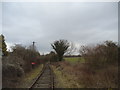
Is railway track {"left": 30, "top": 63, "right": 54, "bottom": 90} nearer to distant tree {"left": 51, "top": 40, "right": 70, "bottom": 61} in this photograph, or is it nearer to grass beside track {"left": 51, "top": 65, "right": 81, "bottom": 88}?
grass beside track {"left": 51, "top": 65, "right": 81, "bottom": 88}

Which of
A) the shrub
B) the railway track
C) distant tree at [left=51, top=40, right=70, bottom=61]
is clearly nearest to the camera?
the railway track

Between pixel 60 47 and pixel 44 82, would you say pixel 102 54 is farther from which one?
pixel 60 47

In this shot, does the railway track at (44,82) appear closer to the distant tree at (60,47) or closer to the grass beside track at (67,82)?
the grass beside track at (67,82)

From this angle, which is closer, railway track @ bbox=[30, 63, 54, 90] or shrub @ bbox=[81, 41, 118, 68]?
railway track @ bbox=[30, 63, 54, 90]

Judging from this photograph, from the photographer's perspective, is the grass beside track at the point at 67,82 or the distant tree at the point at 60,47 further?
Result: the distant tree at the point at 60,47

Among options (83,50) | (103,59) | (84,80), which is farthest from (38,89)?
(83,50)

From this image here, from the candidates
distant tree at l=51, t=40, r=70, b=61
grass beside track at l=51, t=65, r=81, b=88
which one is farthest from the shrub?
distant tree at l=51, t=40, r=70, b=61

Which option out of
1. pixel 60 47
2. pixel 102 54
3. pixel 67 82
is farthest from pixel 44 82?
pixel 60 47

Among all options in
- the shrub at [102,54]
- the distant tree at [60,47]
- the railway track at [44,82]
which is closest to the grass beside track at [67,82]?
the railway track at [44,82]

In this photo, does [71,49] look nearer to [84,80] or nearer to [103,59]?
[103,59]

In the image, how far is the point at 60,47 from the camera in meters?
59.0

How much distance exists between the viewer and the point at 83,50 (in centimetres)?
2130

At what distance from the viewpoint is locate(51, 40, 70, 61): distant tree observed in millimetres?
58562

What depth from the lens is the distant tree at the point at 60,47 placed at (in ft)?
192
